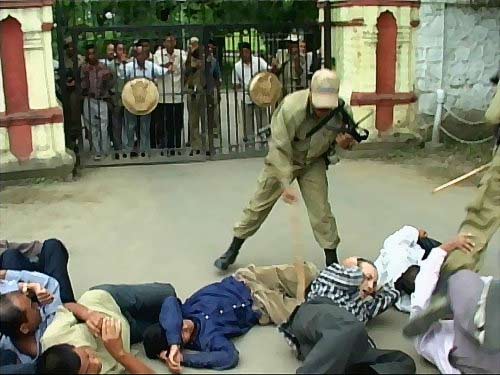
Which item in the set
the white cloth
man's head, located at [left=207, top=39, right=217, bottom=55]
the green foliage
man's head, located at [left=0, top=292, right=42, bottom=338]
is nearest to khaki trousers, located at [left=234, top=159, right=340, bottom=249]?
the white cloth

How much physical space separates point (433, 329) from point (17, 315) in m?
2.00

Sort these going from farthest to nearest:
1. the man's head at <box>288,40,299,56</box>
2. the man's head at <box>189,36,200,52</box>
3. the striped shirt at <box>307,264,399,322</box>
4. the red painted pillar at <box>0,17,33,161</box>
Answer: the man's head at <box>288,40,299,56</box> → the man's head at <box>189,36,200,52</box> → the red painted pillar at <box>0,17,33,161</box> → the striped shirt at <box>307,264,399,322</box>

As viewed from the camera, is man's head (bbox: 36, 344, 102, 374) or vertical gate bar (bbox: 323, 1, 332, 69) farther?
vertical gate bar (bbox: 323, 1, 332, 69)

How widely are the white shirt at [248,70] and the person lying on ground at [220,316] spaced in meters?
5.65

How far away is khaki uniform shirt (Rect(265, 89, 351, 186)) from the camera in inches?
205

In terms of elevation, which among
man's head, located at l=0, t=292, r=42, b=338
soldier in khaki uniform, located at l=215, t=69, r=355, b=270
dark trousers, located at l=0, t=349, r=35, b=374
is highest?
soldier in khaki uniform, located at l=215, t=69, r=355, b=270

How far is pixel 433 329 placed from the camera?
13.4 ft

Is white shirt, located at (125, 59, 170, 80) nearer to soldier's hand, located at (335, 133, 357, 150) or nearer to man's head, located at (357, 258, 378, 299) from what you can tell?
soldier's hand, located at (335, 133, 357, 150)

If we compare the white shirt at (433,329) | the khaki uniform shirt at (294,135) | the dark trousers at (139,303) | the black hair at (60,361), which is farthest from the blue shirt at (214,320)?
the white shirt at (433,329)

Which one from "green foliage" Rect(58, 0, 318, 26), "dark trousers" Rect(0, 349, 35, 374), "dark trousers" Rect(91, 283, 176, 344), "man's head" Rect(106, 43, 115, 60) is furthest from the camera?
"green foliage" Rect(58, 0, 318, 26)

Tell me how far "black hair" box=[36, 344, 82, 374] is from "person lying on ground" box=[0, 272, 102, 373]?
17 centimetres

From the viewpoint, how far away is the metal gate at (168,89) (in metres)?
9.80

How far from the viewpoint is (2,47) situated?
873cm

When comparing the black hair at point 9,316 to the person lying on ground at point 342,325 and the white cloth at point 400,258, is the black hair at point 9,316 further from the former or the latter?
the white cloth at point 400,258
